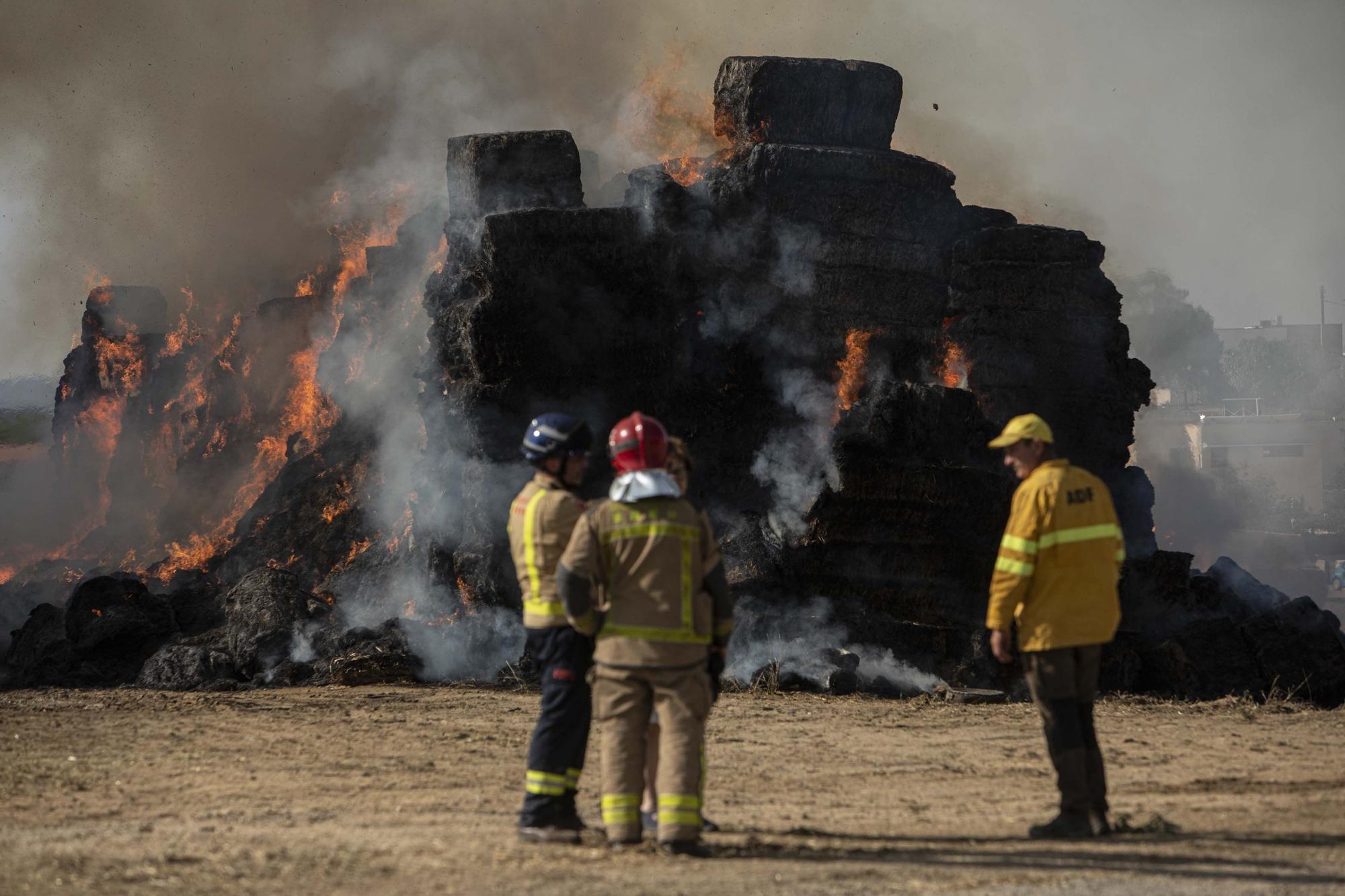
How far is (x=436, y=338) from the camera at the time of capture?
18641 mm

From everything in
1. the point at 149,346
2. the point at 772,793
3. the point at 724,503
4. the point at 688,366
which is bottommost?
the point at 772,793

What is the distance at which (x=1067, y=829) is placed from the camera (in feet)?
23.1

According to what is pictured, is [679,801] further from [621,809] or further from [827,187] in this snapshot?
[827,187]

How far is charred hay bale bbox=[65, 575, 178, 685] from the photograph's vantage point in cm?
1764

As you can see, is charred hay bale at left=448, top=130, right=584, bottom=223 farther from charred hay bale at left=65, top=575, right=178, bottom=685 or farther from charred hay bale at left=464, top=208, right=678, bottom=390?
charred hay bale at left=65, top=575, right=178, bottom=685

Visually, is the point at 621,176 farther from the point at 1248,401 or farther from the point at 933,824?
the point at 1248,401

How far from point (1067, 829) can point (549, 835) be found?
8.61ft

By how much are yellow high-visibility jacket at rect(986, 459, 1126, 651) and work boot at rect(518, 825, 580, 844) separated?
7.87 ft

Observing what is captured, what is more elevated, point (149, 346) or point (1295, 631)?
point (149, 346)

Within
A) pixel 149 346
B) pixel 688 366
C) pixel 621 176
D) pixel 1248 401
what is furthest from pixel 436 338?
pixel 1248 401

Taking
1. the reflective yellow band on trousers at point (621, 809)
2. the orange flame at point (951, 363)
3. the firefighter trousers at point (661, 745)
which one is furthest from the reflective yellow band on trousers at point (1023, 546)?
the orange flame at point (951, 363)

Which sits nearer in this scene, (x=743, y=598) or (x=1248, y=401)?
(x=743, y=598)

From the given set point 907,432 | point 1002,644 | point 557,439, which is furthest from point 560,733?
point 907,432

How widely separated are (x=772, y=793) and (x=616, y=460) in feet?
10.2
